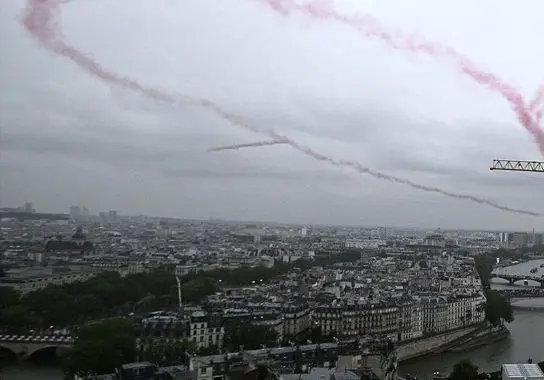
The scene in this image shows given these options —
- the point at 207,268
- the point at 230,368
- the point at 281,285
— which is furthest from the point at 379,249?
the point at 230,368

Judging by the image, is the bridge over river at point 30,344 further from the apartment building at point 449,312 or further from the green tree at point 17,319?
the apartment building at point 449,312

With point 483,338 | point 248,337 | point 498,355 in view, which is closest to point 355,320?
point 498,355

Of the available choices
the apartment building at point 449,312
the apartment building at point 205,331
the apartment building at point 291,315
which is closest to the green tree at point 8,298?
the apartment building at point 205,331

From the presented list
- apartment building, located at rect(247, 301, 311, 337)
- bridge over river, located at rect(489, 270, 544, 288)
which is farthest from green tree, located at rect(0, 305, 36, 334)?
bridge over river, located at rect(489, 270, 544, 288)

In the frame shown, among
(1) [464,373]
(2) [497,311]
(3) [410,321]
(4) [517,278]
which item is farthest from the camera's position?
(4) [517,278]

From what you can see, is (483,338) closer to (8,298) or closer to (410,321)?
(410,321)
